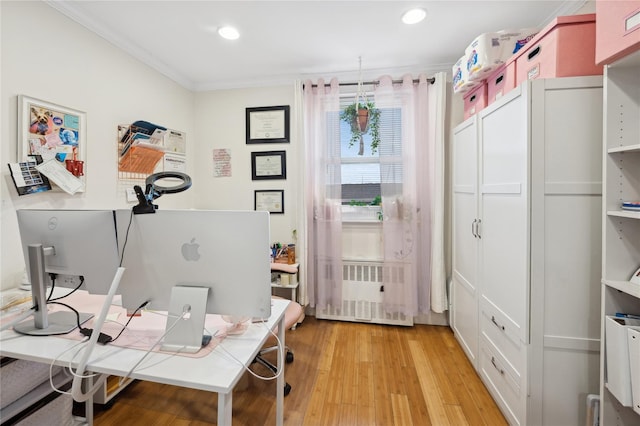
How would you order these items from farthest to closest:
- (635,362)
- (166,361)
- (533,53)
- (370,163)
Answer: (370,163) → (533,53) → (635,362) → (166,361)

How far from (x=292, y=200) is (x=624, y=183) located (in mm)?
2379

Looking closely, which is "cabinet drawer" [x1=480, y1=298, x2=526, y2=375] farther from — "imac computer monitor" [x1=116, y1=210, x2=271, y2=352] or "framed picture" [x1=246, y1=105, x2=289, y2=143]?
"framed picture" [x1=246, y1=105, x2=289, y2=143]

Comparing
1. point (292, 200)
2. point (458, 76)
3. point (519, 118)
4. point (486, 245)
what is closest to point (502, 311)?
point (486, 245)

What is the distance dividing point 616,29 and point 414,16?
1.17 metres

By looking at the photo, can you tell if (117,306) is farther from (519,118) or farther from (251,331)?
(519,118)

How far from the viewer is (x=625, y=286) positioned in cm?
115

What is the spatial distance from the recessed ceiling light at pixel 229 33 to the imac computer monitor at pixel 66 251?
5.67 feet

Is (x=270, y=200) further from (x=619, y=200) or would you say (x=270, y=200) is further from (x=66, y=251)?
(x=619, y=200)

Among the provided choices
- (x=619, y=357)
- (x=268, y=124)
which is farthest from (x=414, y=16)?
(x=619, y=357)

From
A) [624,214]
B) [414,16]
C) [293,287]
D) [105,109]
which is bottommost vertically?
[293,287]

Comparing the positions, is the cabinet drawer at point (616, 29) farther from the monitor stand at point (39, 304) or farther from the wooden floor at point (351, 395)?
the monitor stand at point (39, 304)

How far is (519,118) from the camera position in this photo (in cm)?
147

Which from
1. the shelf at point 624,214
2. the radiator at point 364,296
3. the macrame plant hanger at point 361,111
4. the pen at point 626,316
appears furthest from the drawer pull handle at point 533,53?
the radiator at point 364,296

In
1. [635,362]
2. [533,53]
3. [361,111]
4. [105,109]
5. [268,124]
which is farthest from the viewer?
[268,124]
